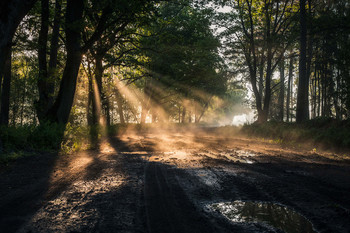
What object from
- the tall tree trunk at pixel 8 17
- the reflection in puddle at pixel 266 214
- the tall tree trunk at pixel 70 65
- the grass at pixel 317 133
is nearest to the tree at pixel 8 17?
the tall tree trunk at pixel 8 17

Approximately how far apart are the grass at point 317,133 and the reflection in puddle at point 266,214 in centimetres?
800

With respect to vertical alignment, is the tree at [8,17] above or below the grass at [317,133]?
above

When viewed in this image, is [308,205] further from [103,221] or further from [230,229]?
[103,221]

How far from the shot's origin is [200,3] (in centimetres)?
1184

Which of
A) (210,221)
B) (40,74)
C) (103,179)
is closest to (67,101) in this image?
(40,74)

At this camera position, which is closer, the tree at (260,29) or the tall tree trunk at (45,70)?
the tall tree trunk at (45,70)

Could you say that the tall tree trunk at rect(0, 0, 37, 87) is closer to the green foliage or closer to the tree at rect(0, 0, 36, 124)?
the tree at rect(0, 0, 36, 124)

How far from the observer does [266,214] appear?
2.68 metres

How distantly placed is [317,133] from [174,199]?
10.3 m

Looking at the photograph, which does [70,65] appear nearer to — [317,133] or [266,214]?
[266,214]

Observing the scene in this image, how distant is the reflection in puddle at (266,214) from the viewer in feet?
7.80

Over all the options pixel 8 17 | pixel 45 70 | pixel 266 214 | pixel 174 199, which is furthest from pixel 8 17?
pixel 266 214

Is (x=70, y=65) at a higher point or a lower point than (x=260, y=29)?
lower

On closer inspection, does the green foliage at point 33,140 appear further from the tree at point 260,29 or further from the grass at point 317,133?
the tree at point 260,29
